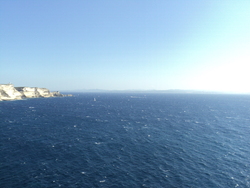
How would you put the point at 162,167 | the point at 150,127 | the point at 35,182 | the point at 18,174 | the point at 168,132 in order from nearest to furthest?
1. the point at 35,182
2. the point at 18,174
3. the point at 162,167
4. the point at 168,132
5. the point at 150,127

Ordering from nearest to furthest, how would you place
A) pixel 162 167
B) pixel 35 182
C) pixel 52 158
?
1. pixel 35 182
2. pixel 162 167
3. pixel 52 158

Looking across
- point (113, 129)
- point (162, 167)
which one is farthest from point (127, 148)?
point (113, 129)

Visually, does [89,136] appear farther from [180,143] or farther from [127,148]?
[180,143]

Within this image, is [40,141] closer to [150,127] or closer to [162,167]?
[162,167]

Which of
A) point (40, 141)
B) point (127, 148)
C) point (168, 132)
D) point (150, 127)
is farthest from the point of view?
point (150, 127)

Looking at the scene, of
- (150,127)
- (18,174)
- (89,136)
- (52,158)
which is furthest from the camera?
(150,127)

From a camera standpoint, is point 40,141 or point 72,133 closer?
point 40,141

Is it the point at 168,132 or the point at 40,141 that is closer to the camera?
the point at 40,141

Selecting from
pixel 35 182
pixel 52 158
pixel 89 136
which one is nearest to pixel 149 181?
pixel 35 182
